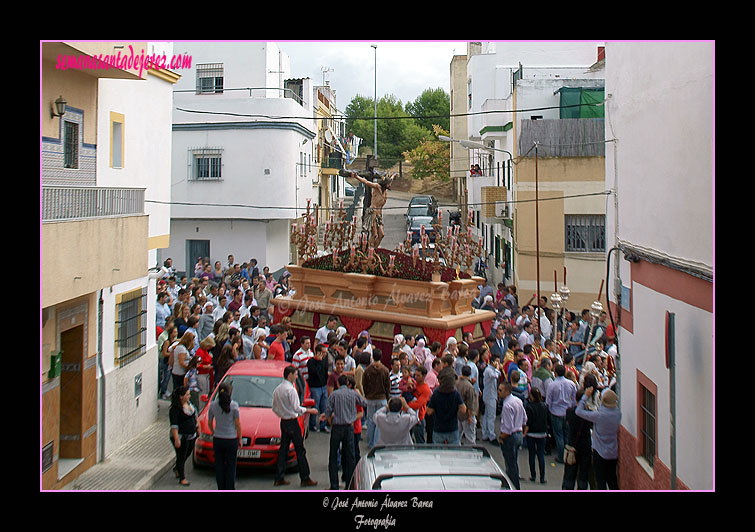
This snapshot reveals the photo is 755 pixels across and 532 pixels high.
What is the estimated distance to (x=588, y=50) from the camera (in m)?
29.7

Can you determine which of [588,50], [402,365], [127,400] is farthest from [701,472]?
[588,50]

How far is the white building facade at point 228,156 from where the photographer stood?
26.4 meters

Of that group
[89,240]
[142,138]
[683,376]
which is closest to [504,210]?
[142,138]

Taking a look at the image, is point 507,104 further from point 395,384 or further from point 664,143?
point 664,143

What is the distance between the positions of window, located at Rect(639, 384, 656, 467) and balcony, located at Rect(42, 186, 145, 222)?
23.1 ft

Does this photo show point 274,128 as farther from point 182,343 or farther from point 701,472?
point 701,472

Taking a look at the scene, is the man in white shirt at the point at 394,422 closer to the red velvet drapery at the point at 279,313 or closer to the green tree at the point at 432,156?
the red velvet drapery at the point at 279,313

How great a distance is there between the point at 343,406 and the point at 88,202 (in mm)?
4098

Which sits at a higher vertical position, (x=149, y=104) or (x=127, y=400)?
(x=149, y=104)

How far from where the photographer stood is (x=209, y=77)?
1066 inches

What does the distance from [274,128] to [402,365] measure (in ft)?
56.1

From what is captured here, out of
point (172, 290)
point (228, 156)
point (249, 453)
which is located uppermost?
point (228, 156)

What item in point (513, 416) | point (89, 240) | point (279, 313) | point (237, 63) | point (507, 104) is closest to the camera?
point (89, 240)

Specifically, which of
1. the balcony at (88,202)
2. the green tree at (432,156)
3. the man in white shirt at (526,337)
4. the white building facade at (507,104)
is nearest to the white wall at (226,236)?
the white building facade at (507,104)
